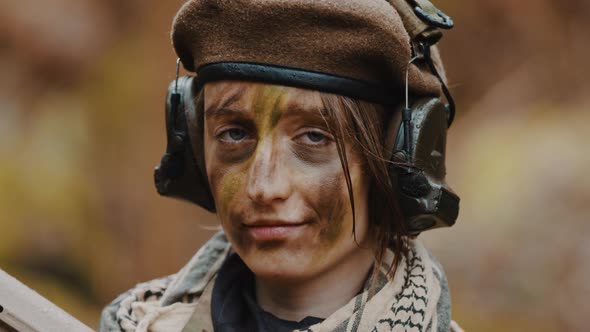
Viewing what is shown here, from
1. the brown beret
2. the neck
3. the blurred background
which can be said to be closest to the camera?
the brown beret

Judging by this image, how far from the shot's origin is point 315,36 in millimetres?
1184

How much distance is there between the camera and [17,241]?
4293mm

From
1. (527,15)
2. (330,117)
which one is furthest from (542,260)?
(330,117)

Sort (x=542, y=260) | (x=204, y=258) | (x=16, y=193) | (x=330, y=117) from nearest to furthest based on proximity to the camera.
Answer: (x=330, y=117), (x=204, y=258), (x=542, y=260), (x=16, y=193)

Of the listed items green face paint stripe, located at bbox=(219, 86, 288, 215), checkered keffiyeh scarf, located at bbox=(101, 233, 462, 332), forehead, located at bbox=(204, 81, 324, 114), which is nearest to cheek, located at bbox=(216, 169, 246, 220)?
green face paint stripe, located at bbox=(219, 86, 288, 215)

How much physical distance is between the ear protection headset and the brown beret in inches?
1.3

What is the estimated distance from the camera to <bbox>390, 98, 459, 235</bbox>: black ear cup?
1222 millimetres

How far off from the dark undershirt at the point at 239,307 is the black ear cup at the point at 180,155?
15 cm

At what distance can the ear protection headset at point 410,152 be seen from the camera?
1.22m

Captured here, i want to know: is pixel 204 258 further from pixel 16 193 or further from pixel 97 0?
pixel 97 0

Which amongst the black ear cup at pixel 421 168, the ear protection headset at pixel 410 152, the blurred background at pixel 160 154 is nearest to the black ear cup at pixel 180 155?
the ear protection headset at pixel 410 152

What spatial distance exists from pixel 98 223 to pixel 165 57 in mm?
1016

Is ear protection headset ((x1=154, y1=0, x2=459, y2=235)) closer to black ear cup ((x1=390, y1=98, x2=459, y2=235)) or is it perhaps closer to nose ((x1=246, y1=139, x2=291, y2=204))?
black ear cup ((x1=390, y1=98, x2=459, y2=235))

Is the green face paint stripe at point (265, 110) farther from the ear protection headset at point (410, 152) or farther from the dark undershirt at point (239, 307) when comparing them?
the dark undershirt at point (239, 307)
